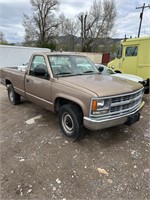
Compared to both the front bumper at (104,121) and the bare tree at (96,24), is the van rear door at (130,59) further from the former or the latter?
the bare tree at (96,24)

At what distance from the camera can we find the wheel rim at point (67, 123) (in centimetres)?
381

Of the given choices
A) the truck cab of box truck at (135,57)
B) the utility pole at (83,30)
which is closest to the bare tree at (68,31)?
the utility pole at (83,30)

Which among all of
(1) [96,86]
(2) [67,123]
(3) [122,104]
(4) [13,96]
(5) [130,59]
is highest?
(5) [130,59]

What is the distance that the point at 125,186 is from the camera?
2654 millimetres

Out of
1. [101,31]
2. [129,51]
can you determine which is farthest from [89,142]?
[101,31]

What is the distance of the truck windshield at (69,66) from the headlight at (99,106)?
130cm

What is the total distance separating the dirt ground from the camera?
8.32 ft

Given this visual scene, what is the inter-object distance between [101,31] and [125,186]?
37.9 meters

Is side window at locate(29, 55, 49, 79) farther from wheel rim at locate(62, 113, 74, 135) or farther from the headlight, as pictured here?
the headlight

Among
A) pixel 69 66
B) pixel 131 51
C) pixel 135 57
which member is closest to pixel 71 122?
pixel 69 66

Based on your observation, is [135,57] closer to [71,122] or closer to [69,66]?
[69,66]

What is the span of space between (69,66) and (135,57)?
5.36 meters

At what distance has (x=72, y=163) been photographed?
3.13 m

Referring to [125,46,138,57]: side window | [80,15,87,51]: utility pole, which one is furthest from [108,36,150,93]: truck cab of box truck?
[80,15,87,51]: utility pole
